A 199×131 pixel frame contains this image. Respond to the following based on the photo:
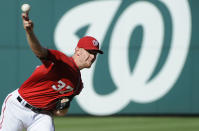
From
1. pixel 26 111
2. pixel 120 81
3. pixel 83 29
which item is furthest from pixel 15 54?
pixel 26 111

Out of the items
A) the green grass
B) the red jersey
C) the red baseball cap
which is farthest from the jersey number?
the green grass

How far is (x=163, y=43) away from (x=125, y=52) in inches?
40.5

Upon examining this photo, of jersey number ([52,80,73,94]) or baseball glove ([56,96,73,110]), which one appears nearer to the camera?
jersey number ([52,80,73,94])

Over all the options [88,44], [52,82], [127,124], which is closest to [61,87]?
[52,82]

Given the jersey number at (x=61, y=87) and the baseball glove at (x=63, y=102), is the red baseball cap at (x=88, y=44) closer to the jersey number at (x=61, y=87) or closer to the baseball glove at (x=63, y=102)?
the jersey number at (x=61, y=87)

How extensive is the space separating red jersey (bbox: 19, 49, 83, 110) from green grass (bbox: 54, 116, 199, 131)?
4319 millimetres

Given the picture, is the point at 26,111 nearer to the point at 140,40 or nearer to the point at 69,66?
the point at 69,66

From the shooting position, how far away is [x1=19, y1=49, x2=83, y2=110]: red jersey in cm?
400

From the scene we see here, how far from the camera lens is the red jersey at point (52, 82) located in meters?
4.00

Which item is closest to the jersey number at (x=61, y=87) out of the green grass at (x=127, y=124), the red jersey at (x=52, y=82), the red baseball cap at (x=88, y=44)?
the red jersey at (x=52, y=82)

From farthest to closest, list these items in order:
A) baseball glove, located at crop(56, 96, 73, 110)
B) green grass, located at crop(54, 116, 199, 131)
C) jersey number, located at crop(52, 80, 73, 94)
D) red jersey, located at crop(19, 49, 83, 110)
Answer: green grass, located at crop(54, 116, 199, 131) → baseball glove, located at crop(56, 96, 73, 110) → jersey number, located at crop(52, 80, 73, 94) → red jersey, located at crop(19, 49, 83, 110)

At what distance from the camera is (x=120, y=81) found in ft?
35.5

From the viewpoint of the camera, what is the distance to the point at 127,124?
9594mm

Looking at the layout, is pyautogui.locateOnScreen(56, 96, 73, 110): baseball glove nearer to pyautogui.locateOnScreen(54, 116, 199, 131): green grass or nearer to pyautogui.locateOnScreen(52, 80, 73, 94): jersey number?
pyautogui.locateOnScreen(52, 80, 73, 94): jersey number
